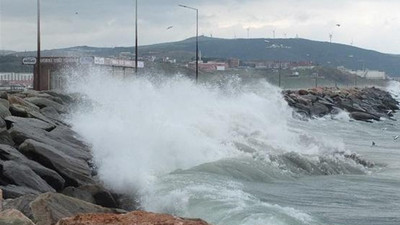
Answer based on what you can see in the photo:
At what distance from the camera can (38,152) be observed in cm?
1126

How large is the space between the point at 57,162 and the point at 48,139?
2.18m

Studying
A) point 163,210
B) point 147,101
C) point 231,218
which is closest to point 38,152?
point 163,210

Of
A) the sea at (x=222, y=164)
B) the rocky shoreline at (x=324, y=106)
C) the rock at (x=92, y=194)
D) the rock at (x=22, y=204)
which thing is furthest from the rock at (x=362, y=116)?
the rock at (x=22, y=204)

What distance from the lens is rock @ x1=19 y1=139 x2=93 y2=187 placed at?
1098 centimetres

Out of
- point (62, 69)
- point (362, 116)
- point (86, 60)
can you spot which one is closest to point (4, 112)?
point (62, 69)

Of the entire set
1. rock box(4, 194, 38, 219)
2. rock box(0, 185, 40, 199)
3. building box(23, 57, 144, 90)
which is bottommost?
rock box(0, 185, 40, 199)

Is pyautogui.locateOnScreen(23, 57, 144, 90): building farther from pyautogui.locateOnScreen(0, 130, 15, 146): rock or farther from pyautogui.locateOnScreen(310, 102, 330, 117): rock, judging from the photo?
pyautogui.locateOnScreen(0, 130, 15, 146): rock

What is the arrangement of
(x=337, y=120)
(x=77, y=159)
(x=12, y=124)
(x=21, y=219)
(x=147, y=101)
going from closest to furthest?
(x=21, y=219), (x=77, y=159), (x=12, y=124), (x=147, y=101), (x=337, y=120)

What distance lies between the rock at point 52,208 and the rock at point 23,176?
1960 mm

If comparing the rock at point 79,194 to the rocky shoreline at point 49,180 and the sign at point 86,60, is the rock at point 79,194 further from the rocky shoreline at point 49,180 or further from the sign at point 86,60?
the sign at point 86,60

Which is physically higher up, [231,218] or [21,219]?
[21,219]

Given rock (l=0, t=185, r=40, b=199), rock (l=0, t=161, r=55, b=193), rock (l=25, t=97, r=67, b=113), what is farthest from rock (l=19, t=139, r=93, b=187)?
rock (l=25, t=97, r=67, b=113)

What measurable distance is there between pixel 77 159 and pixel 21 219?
22.7 feet

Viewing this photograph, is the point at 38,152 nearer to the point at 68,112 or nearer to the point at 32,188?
the point at 32,188
